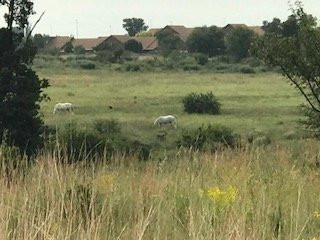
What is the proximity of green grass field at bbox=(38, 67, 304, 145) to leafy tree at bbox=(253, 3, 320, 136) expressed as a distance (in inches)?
292

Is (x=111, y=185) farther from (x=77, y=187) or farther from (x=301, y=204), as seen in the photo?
(x=301, y=204)

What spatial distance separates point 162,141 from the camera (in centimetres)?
2467

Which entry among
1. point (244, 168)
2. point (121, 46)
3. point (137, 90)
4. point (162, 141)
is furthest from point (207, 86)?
point (121, 46)

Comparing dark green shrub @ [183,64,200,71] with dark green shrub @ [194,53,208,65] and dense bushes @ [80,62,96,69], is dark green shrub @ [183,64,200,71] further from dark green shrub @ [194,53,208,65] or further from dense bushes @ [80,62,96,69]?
dense bushes @ [80,62,96,69]

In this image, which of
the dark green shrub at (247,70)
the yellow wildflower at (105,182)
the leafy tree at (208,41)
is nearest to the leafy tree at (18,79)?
the yellow wildflower at (105,182)

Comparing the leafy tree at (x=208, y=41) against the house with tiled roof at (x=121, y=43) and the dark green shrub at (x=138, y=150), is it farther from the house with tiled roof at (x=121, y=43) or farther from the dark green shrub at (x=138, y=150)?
the dark green shrub at (x=138, y=150)

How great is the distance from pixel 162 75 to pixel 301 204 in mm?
54983

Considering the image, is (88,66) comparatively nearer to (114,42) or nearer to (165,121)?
(114,42)

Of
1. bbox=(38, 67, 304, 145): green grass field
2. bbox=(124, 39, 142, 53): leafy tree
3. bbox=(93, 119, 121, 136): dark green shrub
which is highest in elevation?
bbox=(124, 39, 142, 53): leafy tree

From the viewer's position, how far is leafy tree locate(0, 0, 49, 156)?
1722cm

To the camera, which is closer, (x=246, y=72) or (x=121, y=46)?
(x=246, y=72)

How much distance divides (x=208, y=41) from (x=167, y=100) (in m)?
49.3

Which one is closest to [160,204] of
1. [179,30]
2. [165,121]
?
[165,121]

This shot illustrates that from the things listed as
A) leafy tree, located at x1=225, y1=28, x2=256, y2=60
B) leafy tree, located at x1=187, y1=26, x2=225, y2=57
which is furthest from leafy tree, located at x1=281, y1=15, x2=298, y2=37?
leafy tree, located at x1=187, y1=26, x2=225, y2=57
